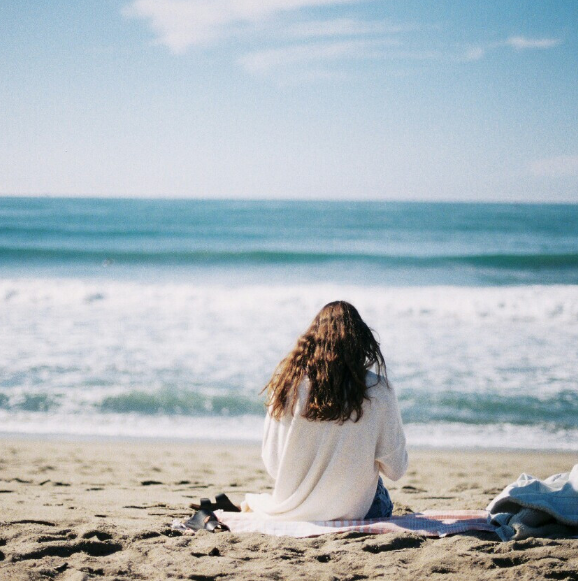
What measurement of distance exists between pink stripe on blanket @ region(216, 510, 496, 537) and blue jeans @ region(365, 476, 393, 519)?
6 cm

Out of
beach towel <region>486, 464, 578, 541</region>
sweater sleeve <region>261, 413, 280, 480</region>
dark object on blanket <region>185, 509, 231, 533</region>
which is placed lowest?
dark object on blanket <region>185, 509, 231, 533</region>

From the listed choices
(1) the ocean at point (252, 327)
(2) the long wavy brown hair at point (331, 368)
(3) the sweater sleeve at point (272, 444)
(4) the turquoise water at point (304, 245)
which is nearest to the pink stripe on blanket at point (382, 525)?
(3) the sweater sleeve at point (272, 444)

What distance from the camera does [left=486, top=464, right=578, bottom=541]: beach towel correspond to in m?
2.85

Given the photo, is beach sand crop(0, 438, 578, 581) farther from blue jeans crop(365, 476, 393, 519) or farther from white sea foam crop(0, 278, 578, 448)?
white sea foam crop(0, 278, 578, 448)

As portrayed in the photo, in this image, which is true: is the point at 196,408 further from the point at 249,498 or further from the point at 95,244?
the point at 95,244

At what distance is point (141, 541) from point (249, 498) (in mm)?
674

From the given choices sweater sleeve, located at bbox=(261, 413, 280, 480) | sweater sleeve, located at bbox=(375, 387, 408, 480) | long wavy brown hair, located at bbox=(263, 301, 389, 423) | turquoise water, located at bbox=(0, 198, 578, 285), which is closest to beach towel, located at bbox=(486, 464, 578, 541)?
sweater sleeve, located at bbox=(375, 387, 408, 480)

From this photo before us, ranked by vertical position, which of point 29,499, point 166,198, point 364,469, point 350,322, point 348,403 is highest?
point 166,198

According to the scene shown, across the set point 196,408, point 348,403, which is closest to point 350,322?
point 348,403

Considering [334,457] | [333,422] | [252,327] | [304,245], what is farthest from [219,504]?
[304,245]

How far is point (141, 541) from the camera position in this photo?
2.86 m

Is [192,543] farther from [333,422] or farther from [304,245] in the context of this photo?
[304,245]

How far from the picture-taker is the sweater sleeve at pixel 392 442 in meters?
2.84

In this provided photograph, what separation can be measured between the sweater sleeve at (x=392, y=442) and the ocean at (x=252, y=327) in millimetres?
3193
